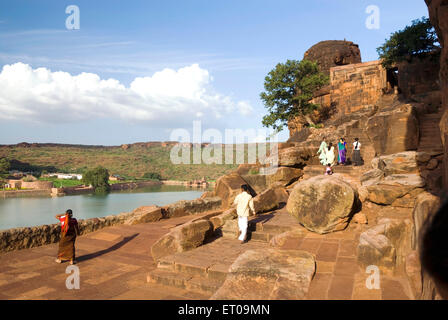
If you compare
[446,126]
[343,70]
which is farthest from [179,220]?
[343,70]

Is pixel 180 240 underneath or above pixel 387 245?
underneath

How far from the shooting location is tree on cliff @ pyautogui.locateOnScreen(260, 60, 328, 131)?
25.7 m

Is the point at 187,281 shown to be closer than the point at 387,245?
No

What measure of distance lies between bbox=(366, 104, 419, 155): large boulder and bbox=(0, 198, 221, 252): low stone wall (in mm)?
6283

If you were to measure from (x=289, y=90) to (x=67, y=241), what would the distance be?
78.1 feet

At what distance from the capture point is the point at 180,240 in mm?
5680

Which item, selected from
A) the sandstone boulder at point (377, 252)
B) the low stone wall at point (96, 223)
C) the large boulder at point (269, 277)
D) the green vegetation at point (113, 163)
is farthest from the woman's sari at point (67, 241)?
the green vegetation at point (113, 163)

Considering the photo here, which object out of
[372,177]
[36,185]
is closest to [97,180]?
[36,185]

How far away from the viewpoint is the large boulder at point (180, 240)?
18.4ft

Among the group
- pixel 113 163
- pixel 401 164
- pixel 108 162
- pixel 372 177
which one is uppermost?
pixel 108 162

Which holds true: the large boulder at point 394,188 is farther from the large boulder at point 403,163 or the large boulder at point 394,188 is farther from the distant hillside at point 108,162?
the distant hillside at point 108,162

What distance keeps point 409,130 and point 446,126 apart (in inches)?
269

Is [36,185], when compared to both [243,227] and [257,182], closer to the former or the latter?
[257,182]

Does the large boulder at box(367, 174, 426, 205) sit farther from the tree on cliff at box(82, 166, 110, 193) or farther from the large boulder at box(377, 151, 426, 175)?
the tree on cliff at box(82, 166, 110, 193)
